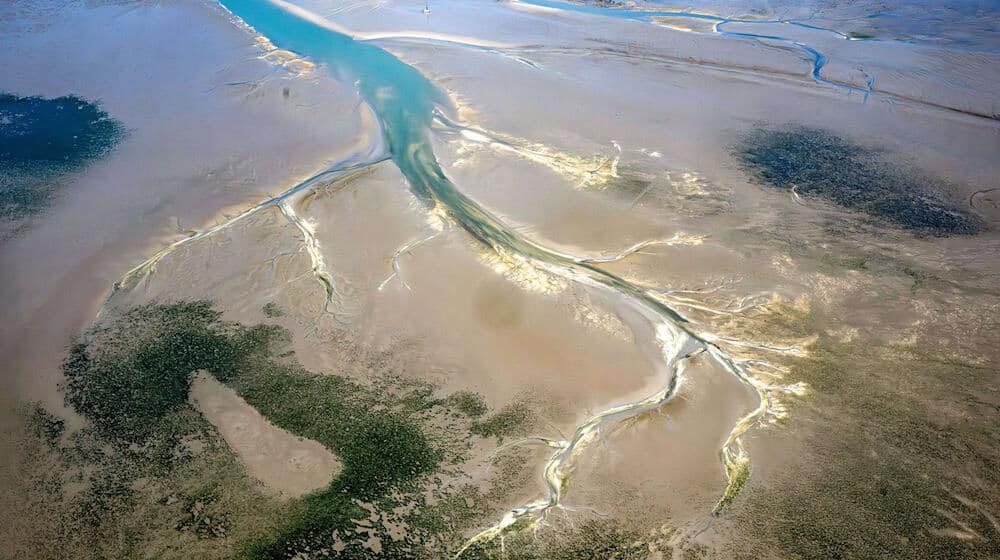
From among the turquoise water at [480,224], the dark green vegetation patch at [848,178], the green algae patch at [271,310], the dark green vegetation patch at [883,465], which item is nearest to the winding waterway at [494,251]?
the turquoise water at [480,224]

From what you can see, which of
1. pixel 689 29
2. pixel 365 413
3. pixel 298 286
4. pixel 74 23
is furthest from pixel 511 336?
pixel 74 23

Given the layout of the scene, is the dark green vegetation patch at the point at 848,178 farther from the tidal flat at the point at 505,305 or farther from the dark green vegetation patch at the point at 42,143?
the dark green vegetation patch at the point at 42,143

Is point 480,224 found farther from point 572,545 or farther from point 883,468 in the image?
point 883,468

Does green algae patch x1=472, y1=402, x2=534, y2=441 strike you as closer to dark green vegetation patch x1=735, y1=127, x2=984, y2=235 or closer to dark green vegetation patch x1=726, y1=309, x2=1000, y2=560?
dark green vegetation patch x1=726, y1=309, x2=1000, y2=560

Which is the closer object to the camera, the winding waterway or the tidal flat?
the tidal flat

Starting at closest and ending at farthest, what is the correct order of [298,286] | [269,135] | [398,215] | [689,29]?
[298,286] < [398,215] < [269,135] < [689,29]

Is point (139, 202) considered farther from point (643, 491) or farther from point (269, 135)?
point (643, 491)

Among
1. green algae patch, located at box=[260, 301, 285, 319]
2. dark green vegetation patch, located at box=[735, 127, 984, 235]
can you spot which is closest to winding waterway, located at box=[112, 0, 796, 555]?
green algae patch, located at box=[260, 301, 285, 319]
